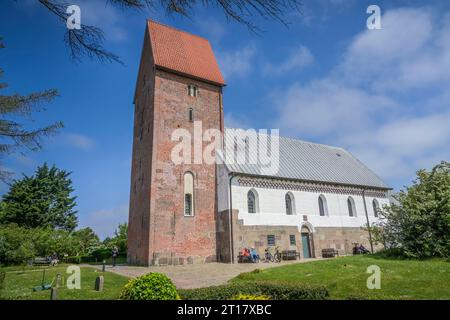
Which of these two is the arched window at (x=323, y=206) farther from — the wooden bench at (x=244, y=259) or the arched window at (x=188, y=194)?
the arched window at (x=188, y=194)

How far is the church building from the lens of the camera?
21234mm

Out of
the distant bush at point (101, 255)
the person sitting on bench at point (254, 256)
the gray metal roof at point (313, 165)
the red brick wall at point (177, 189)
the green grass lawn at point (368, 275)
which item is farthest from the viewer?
the distant bush at point (101, 255)

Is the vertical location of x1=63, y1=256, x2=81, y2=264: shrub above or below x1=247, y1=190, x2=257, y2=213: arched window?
below

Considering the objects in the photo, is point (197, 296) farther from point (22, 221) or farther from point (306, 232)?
point (22, 221)

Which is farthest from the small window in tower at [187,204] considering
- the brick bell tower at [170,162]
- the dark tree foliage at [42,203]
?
the dark tree foliage at [42,203]

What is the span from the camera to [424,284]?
974 centimetres

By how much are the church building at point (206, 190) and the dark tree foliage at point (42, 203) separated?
26.1 meters

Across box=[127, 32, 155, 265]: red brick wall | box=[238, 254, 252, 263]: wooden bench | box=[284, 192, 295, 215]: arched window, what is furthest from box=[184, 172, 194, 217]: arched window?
box=[284, 192, 295, 215]: arched window

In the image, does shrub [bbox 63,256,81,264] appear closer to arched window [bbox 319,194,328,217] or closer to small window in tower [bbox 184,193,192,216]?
small window in tower [bbox 184,193,192,216]

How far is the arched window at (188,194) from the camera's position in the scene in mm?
22172

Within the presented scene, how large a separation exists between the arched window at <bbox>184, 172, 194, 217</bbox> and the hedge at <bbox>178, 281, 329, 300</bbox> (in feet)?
45.1
